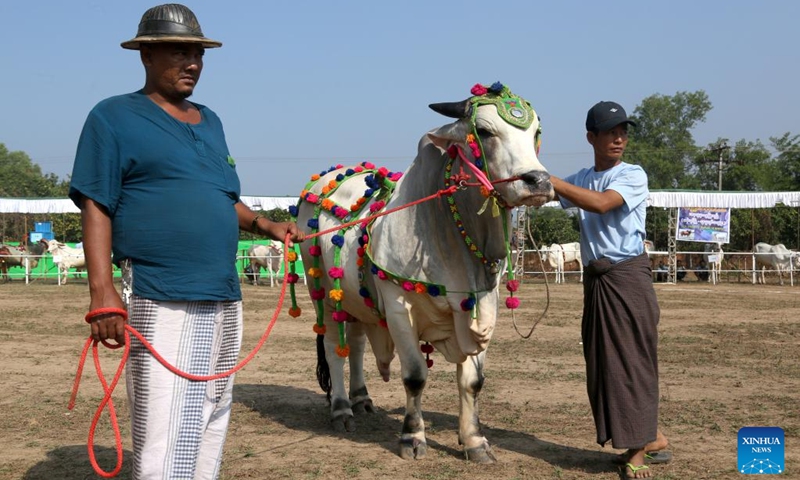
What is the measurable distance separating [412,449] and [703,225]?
2883 centimetres

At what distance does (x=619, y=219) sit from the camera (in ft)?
17.7

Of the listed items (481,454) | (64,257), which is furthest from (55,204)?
(481,454)

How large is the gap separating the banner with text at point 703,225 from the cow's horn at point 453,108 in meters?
28.2

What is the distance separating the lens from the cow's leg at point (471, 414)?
5668 mm

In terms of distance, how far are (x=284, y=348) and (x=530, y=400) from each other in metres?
4.86

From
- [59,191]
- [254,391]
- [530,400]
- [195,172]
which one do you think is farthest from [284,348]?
[59,191]

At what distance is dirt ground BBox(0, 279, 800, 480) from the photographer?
217 inches

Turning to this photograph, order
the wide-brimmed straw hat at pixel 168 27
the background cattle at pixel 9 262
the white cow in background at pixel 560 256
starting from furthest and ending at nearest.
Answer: the white cow in background at pixel 560 256 → the background cattle at pixel 9 262 → the wide-brimmed straw hat at pixel 168 27

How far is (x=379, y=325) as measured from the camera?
256 inches

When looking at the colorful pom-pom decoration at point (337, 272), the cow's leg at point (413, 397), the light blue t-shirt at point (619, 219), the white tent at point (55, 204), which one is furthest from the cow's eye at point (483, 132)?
the white tent at point (55, 204)

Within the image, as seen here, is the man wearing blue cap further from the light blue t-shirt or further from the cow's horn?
the cow's horn

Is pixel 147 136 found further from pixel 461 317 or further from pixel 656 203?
pixel 656 203

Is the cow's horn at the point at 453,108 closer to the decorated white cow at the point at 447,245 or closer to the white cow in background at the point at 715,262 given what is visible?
the decorated white cow at the point at 447,245

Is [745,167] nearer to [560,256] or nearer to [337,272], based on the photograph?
[560,256]
